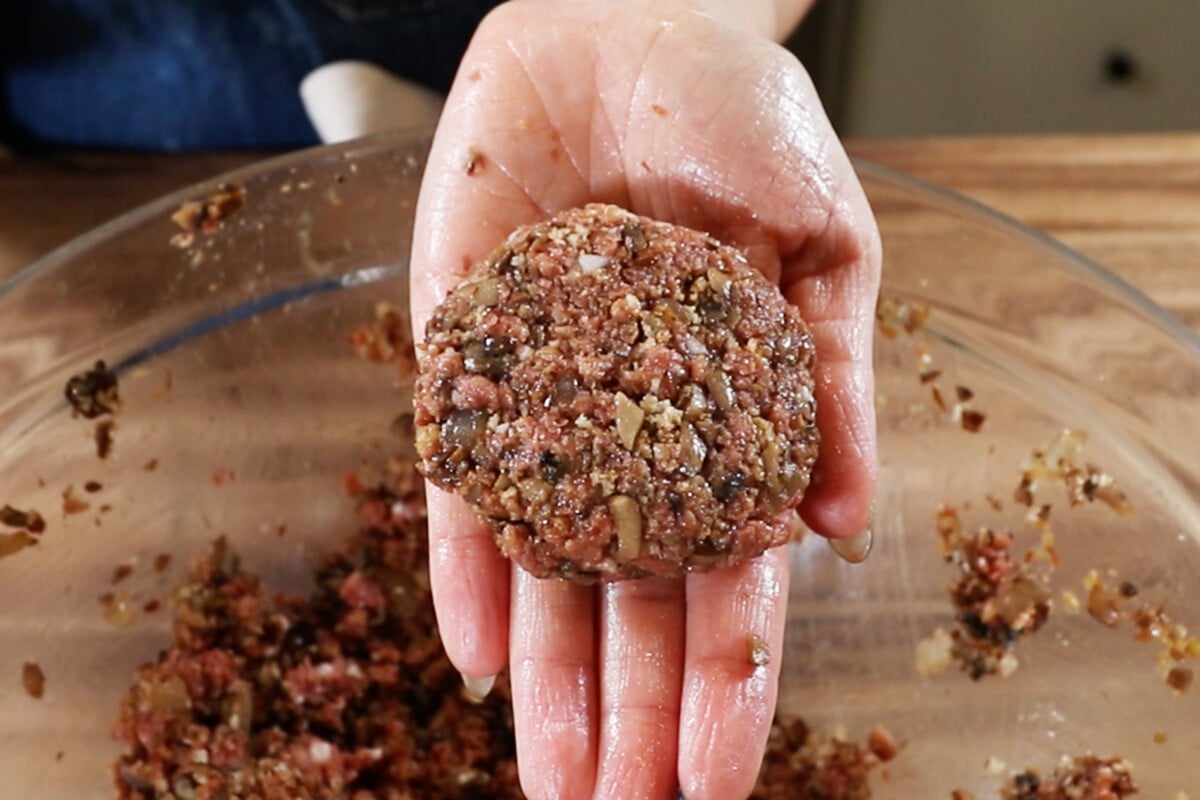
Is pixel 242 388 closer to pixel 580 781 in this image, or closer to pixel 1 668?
pixel 1 668

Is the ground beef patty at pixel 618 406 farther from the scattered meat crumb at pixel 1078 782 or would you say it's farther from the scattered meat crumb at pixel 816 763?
the scattered meat crumb at pixel 1078 782

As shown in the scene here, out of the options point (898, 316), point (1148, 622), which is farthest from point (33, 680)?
point (1148, 622)

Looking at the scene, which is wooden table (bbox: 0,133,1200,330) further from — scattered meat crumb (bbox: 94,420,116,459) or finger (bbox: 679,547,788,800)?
finger (bbox: 679,547,788,800)

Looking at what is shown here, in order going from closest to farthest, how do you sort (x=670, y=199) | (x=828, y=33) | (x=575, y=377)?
1. (x=575, y=377)
2. (x=670, y=199)
3. (x=828, y=33)

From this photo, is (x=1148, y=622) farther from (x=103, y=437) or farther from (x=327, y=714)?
(x=103, y=437)

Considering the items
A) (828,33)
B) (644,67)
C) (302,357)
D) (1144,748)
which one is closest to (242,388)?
(302,357)

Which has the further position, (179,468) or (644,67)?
(179,468)


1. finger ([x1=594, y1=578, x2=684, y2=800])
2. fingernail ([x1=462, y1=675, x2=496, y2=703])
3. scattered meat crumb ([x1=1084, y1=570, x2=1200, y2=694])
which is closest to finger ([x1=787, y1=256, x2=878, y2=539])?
finger ([x1=594, y1=578, x2=684, y2=800])
